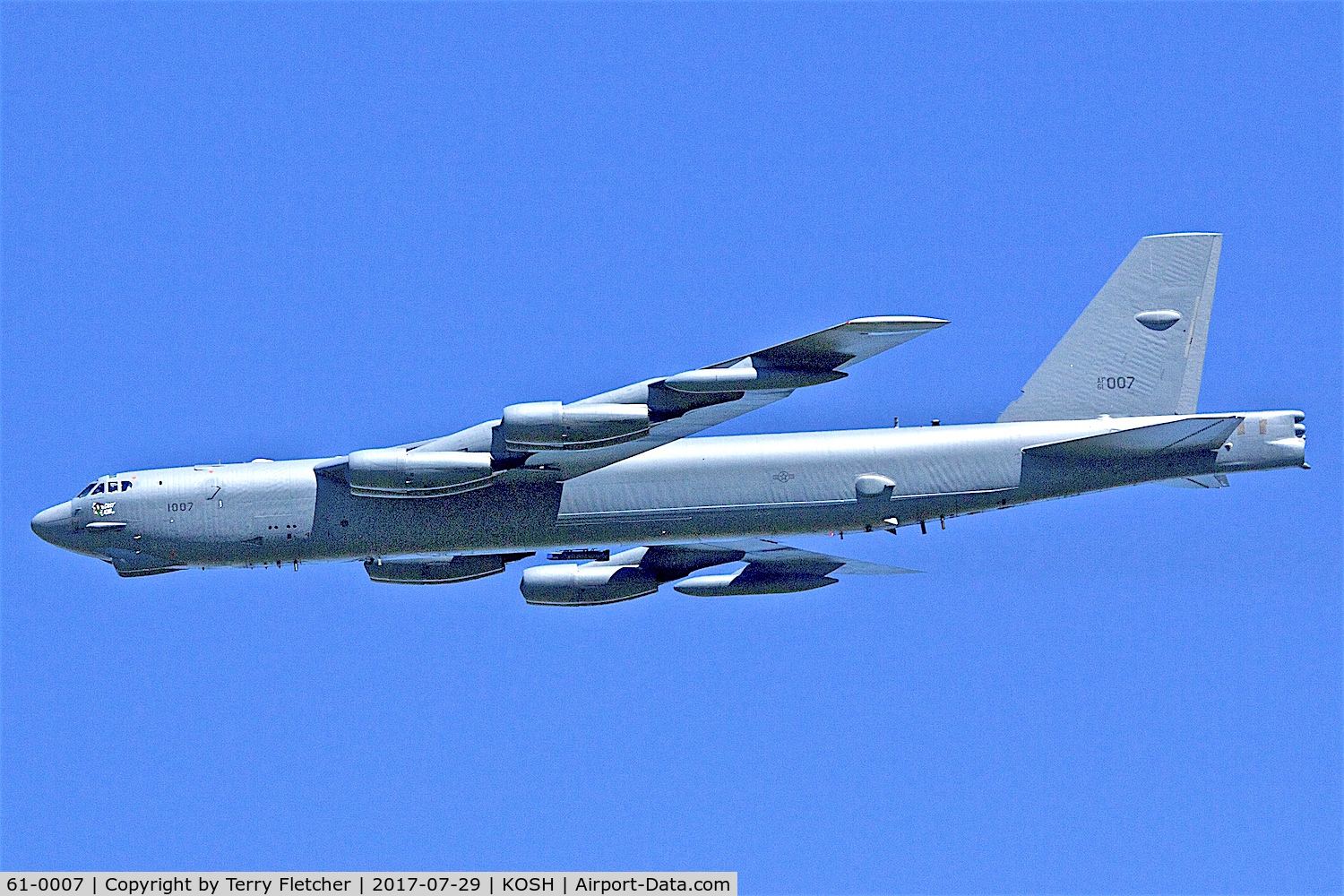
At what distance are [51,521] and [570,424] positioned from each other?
9.75 metres

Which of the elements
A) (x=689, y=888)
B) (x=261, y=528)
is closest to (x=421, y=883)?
(x=689, y=888)

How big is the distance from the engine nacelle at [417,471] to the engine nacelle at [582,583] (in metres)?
3.69

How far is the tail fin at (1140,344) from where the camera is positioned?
29859 millimetres

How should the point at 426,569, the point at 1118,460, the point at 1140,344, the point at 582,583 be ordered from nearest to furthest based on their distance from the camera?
the point at 1118,460
the point at 1140,344
the point at 426,569
the point at 582,583

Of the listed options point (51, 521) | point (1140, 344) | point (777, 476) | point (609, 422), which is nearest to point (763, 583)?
point (777, 476)

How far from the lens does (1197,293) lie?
98.9ft

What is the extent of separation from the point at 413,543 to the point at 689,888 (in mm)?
7586

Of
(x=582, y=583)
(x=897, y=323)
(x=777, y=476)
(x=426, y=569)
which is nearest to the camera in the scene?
(x=897, y=323)

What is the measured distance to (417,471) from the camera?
27.4m

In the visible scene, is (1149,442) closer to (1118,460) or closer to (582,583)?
(1118,460)

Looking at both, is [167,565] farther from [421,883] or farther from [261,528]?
[421,883]

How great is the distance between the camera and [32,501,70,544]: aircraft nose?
94.9 ft
